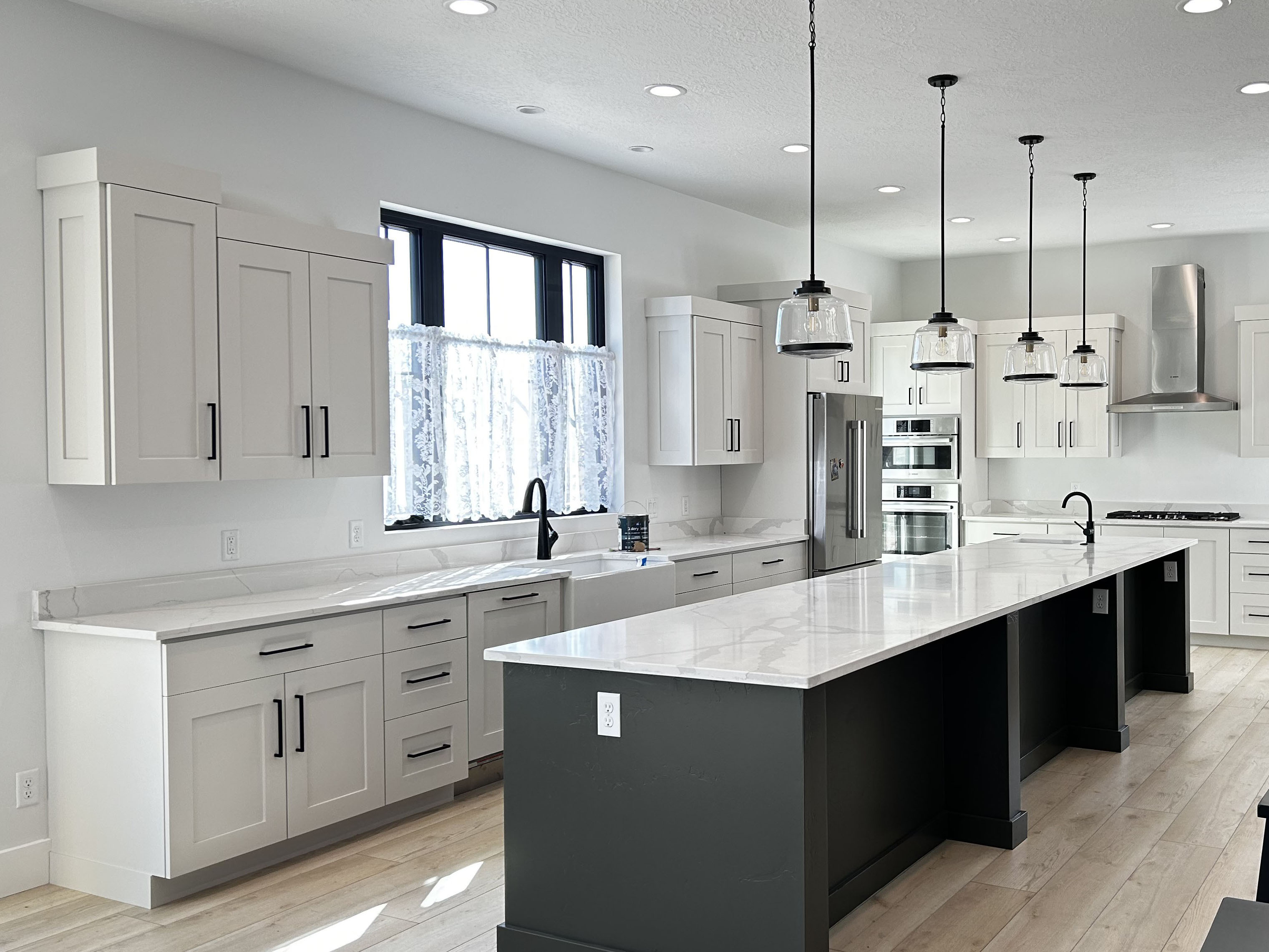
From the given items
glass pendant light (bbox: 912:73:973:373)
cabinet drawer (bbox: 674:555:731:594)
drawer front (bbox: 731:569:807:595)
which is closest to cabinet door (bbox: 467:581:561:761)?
cabinet drawer (bbox: 674:555:731:594)

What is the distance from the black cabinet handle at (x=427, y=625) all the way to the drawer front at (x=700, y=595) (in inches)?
62.0

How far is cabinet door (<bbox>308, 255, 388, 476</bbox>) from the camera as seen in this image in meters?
4.17

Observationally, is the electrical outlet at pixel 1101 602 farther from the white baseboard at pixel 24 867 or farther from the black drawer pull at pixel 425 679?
the white baseboard at pixel 24 867

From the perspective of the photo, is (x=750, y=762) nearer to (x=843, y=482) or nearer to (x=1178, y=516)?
(x=843, y=482)

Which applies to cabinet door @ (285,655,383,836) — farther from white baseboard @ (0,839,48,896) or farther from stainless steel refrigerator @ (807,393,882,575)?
stainless steel refrigerator @ (807,393,882,575)

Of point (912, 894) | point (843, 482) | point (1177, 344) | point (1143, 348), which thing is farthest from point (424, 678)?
point (1143, 348)

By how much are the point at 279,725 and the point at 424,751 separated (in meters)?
0.73

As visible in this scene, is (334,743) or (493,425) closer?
(334,743)

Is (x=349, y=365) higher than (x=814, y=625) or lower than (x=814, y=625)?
higher

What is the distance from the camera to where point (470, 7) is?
379 cm

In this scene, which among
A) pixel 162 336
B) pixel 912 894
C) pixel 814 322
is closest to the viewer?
pixel 814 322

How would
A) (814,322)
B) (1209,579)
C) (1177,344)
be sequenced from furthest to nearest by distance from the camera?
(1177,344)
(1209,579)
(814,322)

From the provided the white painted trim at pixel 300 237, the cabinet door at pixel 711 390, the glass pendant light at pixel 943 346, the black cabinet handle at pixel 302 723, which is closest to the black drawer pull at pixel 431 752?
the black cabinet handle at pixel 302 723

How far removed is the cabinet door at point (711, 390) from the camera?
6.41 m
